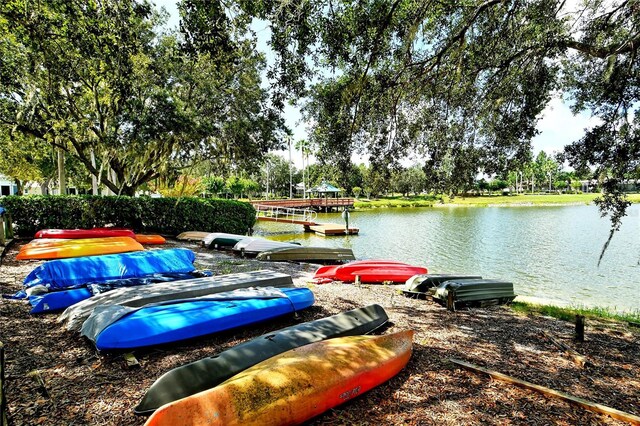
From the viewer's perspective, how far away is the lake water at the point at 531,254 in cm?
1009

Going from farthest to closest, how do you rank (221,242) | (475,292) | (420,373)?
1. (221,242)
2. (475,292)
3. (420,373)

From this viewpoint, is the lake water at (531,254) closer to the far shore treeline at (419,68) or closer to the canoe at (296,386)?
the far shore treeline at (419,68)

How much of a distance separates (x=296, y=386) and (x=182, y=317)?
186 cm

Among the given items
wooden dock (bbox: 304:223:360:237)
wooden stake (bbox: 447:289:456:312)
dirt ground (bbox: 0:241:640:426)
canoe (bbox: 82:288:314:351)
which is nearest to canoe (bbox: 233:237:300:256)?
dirt ground (bbox: 0:241:640:426)

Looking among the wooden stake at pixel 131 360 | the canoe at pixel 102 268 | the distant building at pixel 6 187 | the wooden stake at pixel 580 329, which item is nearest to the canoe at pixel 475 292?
the wooden stake at pixel 580 329

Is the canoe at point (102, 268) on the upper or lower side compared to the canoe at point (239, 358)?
upper

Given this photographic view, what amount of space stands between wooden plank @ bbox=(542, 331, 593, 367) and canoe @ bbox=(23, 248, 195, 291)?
20.0 ft

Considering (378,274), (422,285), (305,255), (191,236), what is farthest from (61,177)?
(422,285)

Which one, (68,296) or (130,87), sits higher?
(130,87)

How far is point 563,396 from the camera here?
113 inches

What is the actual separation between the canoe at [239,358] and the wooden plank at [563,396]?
1.20 m

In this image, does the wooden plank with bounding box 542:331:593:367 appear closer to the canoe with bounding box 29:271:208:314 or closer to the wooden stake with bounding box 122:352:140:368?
the wooden stake with bounding box 122:352:140:368

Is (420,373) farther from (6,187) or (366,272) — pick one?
(6,187)

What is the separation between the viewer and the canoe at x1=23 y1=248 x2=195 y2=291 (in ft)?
17.6
